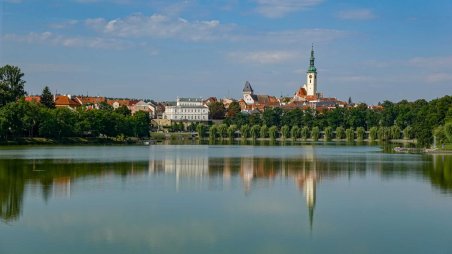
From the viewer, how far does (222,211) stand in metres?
19.0

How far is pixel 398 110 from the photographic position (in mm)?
103125

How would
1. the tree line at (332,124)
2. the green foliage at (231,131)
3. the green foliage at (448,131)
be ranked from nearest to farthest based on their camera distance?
the green foliage at (448,131)
the tree line at (332,124)
the green foliage at (231,131)

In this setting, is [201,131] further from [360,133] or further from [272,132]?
[360,133]

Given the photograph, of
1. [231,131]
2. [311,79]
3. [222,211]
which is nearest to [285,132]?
[231,131]

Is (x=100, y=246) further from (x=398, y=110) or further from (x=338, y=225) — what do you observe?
(x=398, y=110)

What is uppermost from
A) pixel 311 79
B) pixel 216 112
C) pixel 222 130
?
pixel 311 79

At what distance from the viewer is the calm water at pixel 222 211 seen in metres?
14.6

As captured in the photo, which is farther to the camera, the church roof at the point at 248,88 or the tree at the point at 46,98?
the church roof at the point at 248,88

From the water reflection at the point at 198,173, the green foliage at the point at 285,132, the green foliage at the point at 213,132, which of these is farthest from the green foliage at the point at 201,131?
the water reflection at the point at 198,173

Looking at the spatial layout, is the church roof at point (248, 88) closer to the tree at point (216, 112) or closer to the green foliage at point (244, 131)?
the tree at point (216, 112)

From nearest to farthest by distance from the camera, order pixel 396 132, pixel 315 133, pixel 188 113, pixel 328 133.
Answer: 1. pixel 396 132
2. pixel 315 133
3. pixel 328 133
4. pixel 188 113

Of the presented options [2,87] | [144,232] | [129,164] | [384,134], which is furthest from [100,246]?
[384,134]

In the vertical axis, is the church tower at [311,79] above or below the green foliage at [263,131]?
above

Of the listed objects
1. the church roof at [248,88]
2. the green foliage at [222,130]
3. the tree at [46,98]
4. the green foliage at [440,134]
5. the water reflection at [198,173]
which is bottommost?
the water reflection at [198,173]
